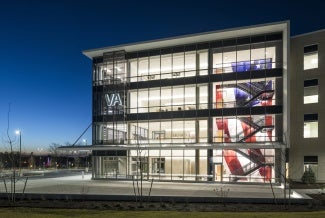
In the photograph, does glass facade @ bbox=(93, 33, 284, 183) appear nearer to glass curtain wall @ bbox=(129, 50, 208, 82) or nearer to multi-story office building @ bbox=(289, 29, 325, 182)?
glass curtain wall @ bbox=(129, 50, 208, 82)

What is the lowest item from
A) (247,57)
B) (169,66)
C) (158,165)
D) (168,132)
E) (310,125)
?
(158,165)

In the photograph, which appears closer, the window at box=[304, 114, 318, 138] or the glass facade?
the glass facade

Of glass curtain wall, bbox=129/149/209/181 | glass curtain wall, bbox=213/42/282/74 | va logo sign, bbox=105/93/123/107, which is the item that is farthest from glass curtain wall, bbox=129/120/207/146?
glass curtain wall, bbox=213/42/282/74

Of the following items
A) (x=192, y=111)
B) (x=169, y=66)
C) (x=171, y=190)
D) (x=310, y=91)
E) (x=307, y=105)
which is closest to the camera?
(x=171, y=190)

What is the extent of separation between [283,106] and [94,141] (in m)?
23.5

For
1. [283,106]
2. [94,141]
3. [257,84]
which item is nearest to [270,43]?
[257,84]

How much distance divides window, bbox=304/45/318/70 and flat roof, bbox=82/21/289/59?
5058 millimetres

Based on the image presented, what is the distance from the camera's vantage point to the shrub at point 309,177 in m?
36.4

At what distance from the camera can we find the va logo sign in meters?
44.6

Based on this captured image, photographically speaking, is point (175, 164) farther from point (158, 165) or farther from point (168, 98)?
point (168, 98)

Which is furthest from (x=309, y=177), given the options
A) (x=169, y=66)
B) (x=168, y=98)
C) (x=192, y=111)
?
(x=169, y=66)

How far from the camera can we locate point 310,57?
134ft

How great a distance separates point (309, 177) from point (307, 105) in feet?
28.0

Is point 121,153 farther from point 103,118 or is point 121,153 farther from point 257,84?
point 257,84
